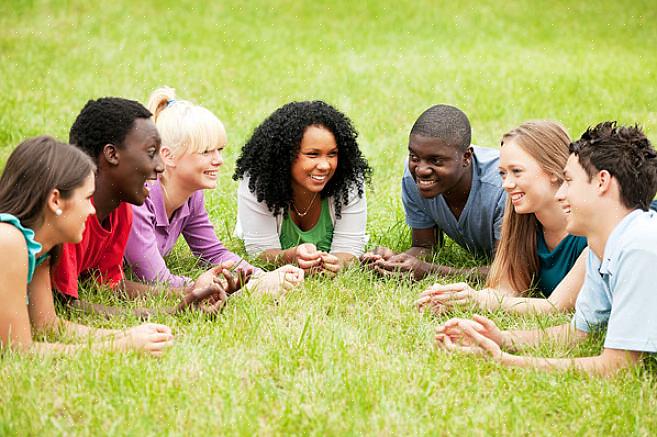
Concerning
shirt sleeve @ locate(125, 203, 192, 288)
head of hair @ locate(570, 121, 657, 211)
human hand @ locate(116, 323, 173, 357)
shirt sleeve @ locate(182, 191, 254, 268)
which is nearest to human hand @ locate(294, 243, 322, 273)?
shirt sleeve @ locate(182, 191, 254, 268)

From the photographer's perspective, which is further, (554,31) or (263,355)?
(554,31)

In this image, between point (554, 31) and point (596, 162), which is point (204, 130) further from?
point (554, 31)

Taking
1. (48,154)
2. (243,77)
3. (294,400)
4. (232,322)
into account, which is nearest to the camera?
(294,400)

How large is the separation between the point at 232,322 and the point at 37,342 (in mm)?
960

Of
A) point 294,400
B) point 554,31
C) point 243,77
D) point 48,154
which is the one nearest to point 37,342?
point 48,154

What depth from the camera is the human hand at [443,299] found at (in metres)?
4.89

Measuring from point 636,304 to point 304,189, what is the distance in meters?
2.55

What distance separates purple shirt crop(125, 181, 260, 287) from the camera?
5188 mm

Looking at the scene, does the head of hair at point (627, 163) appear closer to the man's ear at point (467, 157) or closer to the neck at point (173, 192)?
the man's ear at point (467, 157)

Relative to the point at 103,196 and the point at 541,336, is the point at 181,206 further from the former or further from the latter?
the point at 541,336

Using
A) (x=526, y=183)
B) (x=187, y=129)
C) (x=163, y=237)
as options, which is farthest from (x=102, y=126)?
(x=526, y=183)

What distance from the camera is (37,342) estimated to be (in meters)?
4.09

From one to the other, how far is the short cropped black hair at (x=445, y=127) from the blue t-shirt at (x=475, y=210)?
0.26 metres

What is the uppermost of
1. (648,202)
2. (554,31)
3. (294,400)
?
(554,31)
